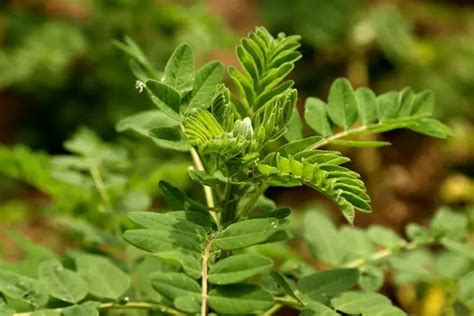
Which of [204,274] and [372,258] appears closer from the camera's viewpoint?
[204,274]

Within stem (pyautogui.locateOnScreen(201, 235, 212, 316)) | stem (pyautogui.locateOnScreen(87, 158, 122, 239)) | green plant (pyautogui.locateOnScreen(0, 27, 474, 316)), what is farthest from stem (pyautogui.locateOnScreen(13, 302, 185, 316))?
stem (pyautogui.locateOnScreen(87, 158, 122, 239))

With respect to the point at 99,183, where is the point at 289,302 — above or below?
below

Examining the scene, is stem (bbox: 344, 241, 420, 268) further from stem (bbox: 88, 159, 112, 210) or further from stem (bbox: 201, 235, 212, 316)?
stem (bbox: 88, 159, 112, 210)

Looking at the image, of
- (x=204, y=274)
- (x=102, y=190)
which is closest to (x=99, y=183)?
(x=102, y=190)

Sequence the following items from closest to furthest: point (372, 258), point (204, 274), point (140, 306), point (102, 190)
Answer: point (204, 274) < point (140, 306) < point (372, 258) < point (102, 190)

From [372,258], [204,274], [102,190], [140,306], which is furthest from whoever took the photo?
[102,190]

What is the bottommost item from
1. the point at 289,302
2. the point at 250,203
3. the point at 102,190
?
the point at 289,302

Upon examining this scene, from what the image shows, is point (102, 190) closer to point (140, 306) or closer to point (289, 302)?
point (140, 306)

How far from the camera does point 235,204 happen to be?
124cm

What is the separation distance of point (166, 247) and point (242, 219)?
13 centimetres

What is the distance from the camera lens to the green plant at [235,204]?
43.9 inches

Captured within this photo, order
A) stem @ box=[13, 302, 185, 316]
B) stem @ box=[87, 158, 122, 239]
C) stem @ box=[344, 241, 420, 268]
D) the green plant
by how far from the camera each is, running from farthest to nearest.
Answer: stem @ box=[87, 158, 122, 239]
stem @ box=[344, 241, 420, 268]
stem @ box=[13, 302, 185, 316]
the green plant

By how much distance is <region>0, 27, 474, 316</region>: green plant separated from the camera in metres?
1.12

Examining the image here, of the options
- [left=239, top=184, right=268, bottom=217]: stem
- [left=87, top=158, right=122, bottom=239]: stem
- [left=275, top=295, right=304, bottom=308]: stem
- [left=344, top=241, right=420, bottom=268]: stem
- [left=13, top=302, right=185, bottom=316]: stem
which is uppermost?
[left=87, top=158, right=122, bottom=239]: stem
